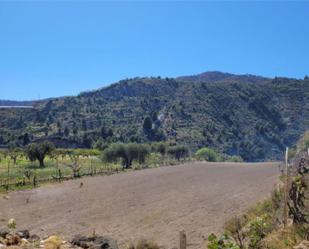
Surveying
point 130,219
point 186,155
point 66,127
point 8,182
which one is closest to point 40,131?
point 66,127

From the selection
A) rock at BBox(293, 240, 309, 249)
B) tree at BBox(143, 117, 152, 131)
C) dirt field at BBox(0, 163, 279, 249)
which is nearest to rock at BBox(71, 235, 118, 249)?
dirt field at BBox(0, 163, 279, 249)

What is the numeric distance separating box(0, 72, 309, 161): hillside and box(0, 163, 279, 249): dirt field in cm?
6769

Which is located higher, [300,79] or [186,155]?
[300,79]

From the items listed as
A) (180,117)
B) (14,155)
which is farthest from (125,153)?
(180,117)

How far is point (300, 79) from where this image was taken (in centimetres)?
17862

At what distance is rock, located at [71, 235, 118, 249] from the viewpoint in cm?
1764

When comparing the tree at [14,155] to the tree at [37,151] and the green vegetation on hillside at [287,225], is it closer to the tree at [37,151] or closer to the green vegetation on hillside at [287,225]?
the tree at [37,151]

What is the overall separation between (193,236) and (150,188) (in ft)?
72.0

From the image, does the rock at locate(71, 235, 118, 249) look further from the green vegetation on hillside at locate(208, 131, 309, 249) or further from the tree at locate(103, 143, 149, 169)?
the tree at locate(103, 143, 149, 169)

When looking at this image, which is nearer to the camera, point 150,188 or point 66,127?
point 150,188

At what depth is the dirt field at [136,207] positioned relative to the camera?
77.7ft

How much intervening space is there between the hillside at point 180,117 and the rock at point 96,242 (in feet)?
298

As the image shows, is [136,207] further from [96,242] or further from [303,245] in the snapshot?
[303,245]

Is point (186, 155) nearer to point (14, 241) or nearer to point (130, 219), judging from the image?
point (130, 219)
